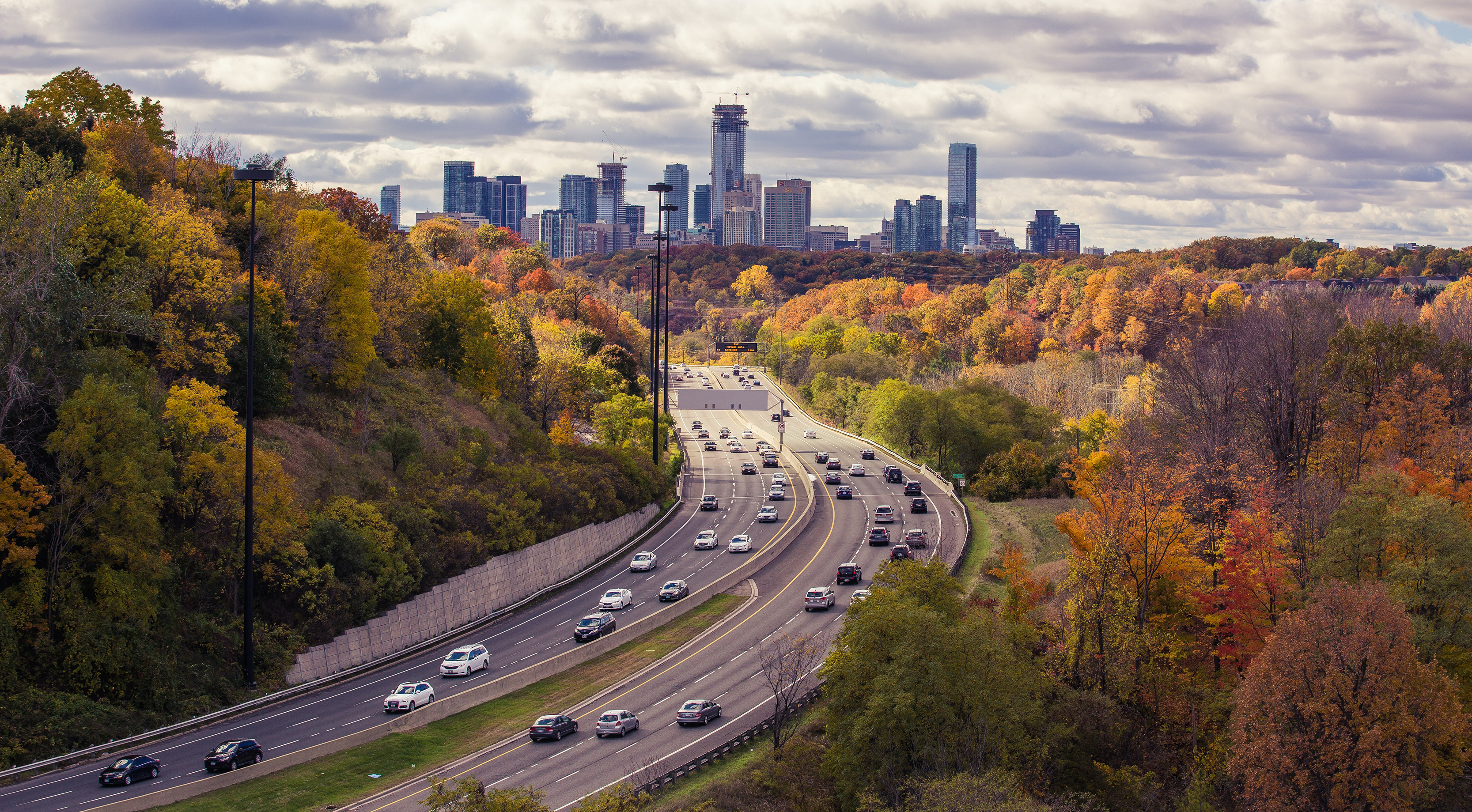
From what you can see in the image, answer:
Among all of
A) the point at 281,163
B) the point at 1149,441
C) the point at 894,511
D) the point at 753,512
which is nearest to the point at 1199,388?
the point at 1149,441

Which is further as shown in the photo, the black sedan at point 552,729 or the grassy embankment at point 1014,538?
the grassy embankment at point 1014,538

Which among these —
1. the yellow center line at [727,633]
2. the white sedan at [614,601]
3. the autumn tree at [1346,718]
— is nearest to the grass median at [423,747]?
the yellow center line at [727,633]

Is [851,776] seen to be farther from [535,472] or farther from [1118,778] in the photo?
[535,472]

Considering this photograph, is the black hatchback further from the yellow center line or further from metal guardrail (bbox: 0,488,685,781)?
the yellow center line

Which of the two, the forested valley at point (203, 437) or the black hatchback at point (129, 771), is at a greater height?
the forested valley at point (203, 437)

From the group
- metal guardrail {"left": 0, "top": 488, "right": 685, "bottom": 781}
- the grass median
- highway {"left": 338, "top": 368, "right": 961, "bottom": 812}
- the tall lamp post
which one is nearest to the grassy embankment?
highway {"left": 338, "top": 368, "right": 961, "bottom": 812}

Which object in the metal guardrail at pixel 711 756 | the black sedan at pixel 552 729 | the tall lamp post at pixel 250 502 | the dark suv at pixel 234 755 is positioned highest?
the tall lamp post at pixel 250 502

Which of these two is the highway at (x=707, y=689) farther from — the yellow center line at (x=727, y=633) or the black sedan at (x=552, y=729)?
the black sedan at (x=552, y=729)

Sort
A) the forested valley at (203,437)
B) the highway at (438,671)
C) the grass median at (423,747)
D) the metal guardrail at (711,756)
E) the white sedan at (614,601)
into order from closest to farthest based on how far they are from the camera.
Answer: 1. the highway at (438,671)
2. the grass median at (423,747)
3. the metal guardrail at (711,756)
4. the forested valley at (203,437)
5. the white sedan at (614,601)

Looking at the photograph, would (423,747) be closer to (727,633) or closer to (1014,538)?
(727,633)
